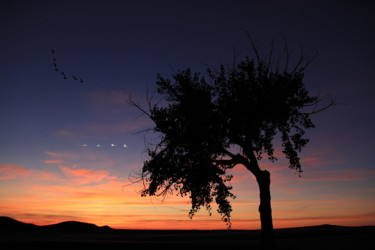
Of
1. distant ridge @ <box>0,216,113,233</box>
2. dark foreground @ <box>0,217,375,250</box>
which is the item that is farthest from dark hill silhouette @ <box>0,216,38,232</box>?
dark foreground @ <box>0,217,375,250</box>

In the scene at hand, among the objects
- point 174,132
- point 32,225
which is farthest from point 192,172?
point 32,225

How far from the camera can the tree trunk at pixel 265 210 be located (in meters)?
20.5

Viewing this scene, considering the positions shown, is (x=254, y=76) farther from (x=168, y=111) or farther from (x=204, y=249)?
(x=204, y=249)

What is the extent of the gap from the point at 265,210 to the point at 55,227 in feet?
229

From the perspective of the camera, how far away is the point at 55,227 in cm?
7431

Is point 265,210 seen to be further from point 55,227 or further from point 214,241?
point 55,227

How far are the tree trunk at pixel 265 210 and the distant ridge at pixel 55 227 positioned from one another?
209 ft

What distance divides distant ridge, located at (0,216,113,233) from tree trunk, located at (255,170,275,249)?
63.6 m

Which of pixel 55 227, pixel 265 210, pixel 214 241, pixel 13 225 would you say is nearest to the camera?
pixel 265 210

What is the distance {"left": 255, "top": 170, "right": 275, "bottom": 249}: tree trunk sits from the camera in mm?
20500

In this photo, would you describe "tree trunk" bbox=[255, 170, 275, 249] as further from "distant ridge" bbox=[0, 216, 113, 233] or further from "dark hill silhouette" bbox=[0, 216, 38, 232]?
"dark hill silhouette" bbox=[0, 216, 38, 232]

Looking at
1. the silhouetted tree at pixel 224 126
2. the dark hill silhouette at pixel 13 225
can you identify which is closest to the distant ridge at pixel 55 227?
the dark hill silhouette at pixel 13 225

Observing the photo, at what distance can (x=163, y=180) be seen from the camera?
23.4 m

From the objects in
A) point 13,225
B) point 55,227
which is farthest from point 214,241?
point 13,225
